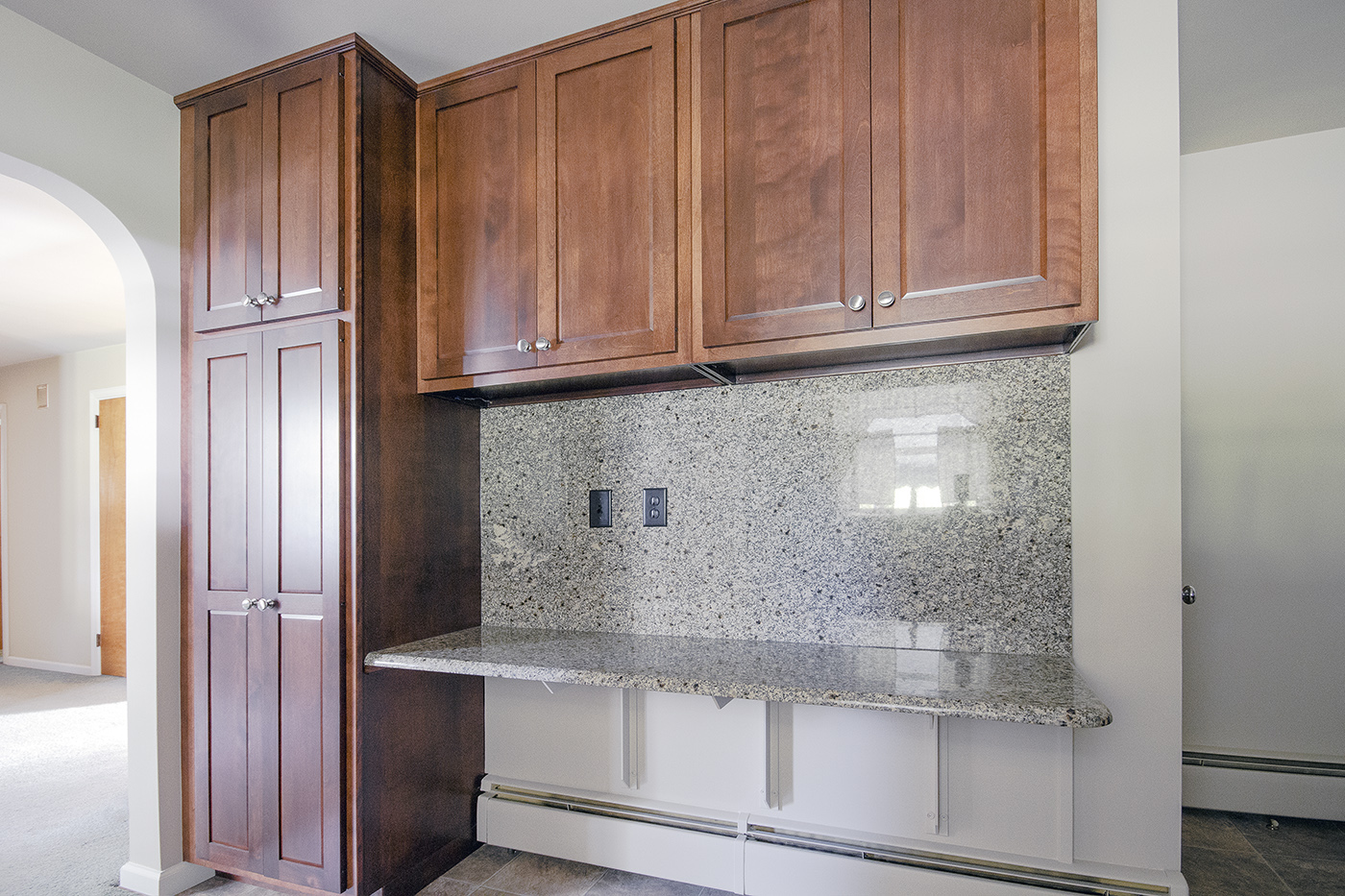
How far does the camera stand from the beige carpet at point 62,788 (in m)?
2.16

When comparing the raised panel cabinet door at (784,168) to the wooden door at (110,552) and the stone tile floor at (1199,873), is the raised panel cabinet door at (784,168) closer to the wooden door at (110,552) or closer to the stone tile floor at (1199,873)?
the stone tile floor at (1199,873)

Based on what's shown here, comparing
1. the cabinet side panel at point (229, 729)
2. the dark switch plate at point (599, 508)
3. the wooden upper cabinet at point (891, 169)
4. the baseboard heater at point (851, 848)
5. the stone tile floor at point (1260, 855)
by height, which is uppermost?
the wooden upper cabinet at point (891, 169)

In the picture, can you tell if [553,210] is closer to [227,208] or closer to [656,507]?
[656,507]

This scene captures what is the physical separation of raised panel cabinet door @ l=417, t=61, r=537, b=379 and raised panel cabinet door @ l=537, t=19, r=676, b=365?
6 cm

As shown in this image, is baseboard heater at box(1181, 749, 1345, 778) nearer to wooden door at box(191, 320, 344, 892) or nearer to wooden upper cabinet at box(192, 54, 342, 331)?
wooden door at box(191, 320, 344, 892)

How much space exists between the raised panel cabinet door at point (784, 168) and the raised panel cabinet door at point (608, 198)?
0.40ft

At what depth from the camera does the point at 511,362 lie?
188cm

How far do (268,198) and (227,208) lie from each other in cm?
18

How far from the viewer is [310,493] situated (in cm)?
182

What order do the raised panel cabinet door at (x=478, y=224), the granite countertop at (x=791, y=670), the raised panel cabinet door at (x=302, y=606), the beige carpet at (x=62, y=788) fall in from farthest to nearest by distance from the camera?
1. the beige carpet at (x=62, y=788)
2. the raised panel cabinet door at (x=478, y=224)
3. the raised panel cabinet door at (x=302, y=606)
4. the granite countertop at (x=791, y=670)

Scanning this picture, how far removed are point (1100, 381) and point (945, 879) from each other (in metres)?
1.24

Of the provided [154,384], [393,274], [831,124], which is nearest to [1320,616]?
[831,124]

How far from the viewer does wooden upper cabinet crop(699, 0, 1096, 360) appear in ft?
4.52

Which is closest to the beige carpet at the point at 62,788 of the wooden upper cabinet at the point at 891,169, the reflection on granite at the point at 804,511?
the reflection on granite at the point at 804,511
